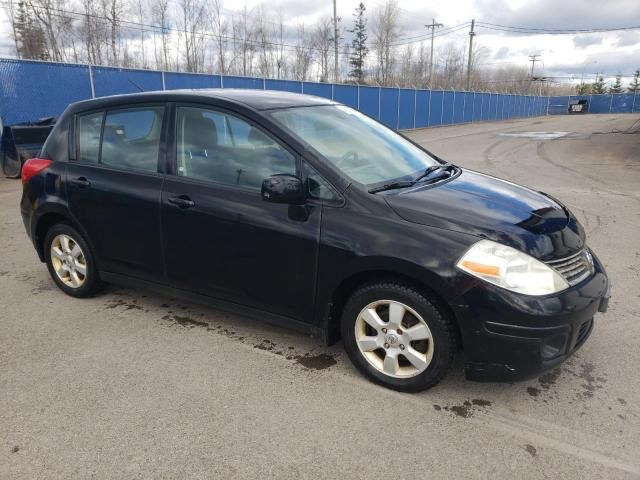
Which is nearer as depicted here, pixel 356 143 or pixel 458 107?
pixel 356 143

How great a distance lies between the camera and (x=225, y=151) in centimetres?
340

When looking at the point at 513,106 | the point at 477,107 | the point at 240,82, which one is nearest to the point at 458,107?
the point at 477,107

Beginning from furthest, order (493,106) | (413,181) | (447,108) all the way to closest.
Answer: (493,106), (447,108), (413,181)

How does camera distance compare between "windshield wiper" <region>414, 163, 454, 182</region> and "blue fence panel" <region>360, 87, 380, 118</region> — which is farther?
"blue fence panel" <region>360, 87, 380, 118</region>

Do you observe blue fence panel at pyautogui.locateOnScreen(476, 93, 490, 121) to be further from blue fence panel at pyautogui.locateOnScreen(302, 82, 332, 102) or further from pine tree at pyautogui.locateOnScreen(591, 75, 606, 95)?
pine tree at pyautogui.locateOnScreen(591, 75, 606, 95)

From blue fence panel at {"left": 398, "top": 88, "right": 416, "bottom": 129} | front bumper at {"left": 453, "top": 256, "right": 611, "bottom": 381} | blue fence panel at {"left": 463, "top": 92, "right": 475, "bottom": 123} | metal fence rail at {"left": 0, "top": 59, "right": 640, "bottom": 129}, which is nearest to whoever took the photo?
front bumper at {"left": 453, "top": 256, "right": 611, "bottom": 381}

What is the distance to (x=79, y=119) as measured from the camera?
164 inches

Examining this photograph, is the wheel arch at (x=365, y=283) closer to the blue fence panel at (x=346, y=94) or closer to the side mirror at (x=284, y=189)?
the side mirror at (x=284, y=189)

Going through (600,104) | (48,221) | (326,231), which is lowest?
(48,221)

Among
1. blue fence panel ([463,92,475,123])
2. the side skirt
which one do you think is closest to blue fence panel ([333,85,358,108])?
blue fence panel ([463,92,475,123])

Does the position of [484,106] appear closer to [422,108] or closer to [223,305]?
[422,108]

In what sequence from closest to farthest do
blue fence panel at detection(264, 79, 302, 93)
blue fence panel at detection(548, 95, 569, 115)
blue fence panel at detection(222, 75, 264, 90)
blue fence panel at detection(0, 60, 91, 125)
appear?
blue fence panel at detection(0, 60, 91, 125) → blue fence panel at detection(222, 75, 264, 90) → blue fence panel at detection(264, 79, 302, 93) → blue fence panel at detection(548, 95, 569, 115)

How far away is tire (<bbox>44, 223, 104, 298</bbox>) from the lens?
4.21 m

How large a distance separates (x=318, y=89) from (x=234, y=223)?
21353 millimetres
